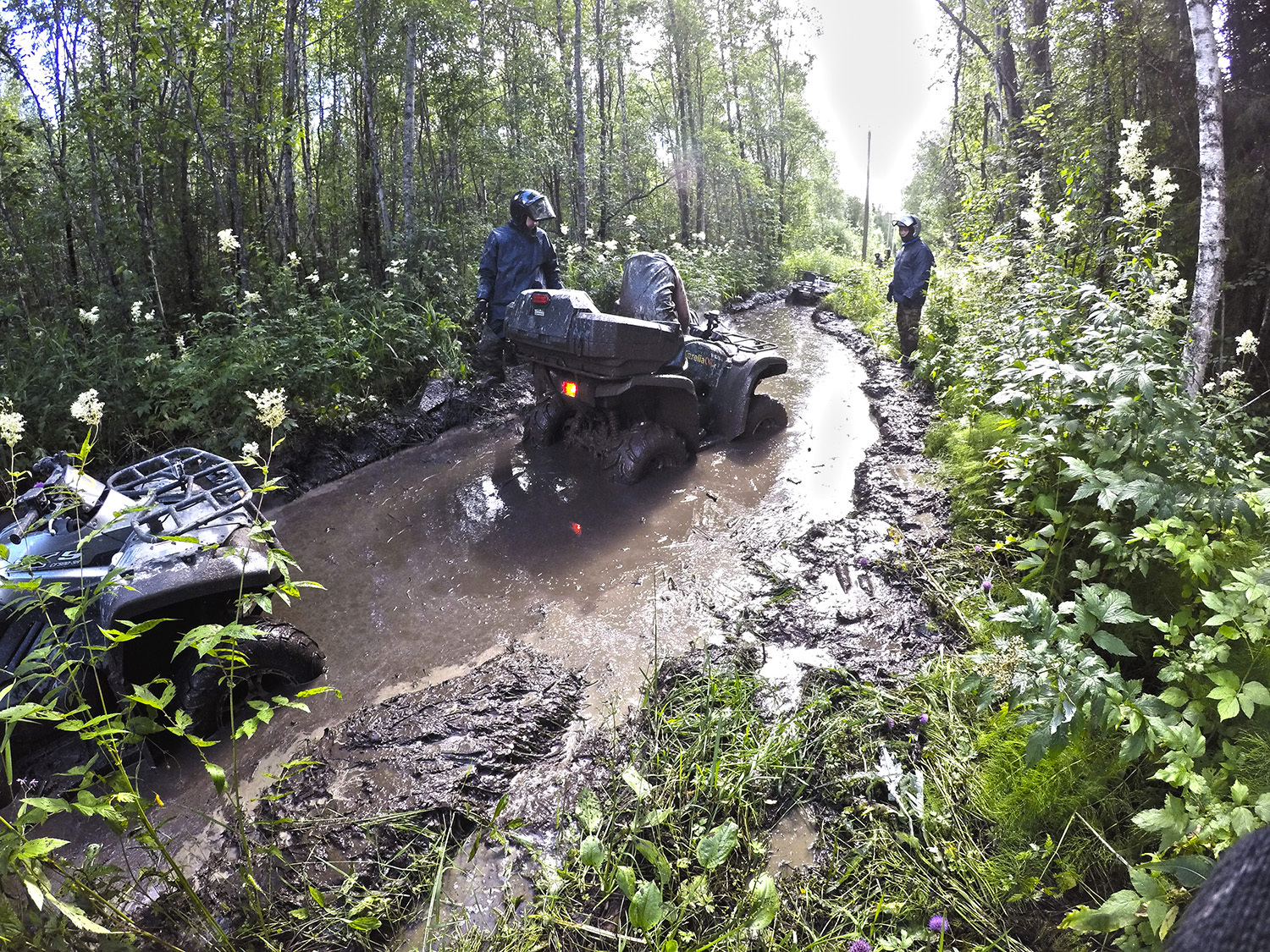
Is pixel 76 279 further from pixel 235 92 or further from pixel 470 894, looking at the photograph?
pixel 470 894

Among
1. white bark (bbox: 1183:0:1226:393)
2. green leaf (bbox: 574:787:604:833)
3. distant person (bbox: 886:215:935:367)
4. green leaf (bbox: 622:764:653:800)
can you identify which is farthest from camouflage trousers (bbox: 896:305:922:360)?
green leaf (bbox: 574:787:604:833)

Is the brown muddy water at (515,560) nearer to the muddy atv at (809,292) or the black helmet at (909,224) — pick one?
the black helmet at (909,224)

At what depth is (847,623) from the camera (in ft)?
12.0

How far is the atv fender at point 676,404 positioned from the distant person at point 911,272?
3811mm

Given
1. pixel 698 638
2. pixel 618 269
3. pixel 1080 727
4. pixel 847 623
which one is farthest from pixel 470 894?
pixel 618 269

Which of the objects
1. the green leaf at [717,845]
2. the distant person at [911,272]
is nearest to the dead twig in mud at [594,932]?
the green leaf at [717,845]

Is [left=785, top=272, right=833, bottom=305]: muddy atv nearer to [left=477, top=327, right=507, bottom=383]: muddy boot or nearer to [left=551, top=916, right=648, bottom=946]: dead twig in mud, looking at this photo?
[left=477, top=327, right=507, bottom=383]: muddy boot

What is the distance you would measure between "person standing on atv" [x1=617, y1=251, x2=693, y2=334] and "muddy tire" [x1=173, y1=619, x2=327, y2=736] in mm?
3753

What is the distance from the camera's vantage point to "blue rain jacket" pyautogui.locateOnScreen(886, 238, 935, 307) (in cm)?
859

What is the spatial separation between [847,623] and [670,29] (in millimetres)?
24787

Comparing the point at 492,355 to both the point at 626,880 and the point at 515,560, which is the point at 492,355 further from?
the point at 626,880

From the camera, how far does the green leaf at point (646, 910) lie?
72.9 inches

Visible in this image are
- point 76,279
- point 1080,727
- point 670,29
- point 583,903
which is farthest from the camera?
point 670,29

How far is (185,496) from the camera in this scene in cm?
362
